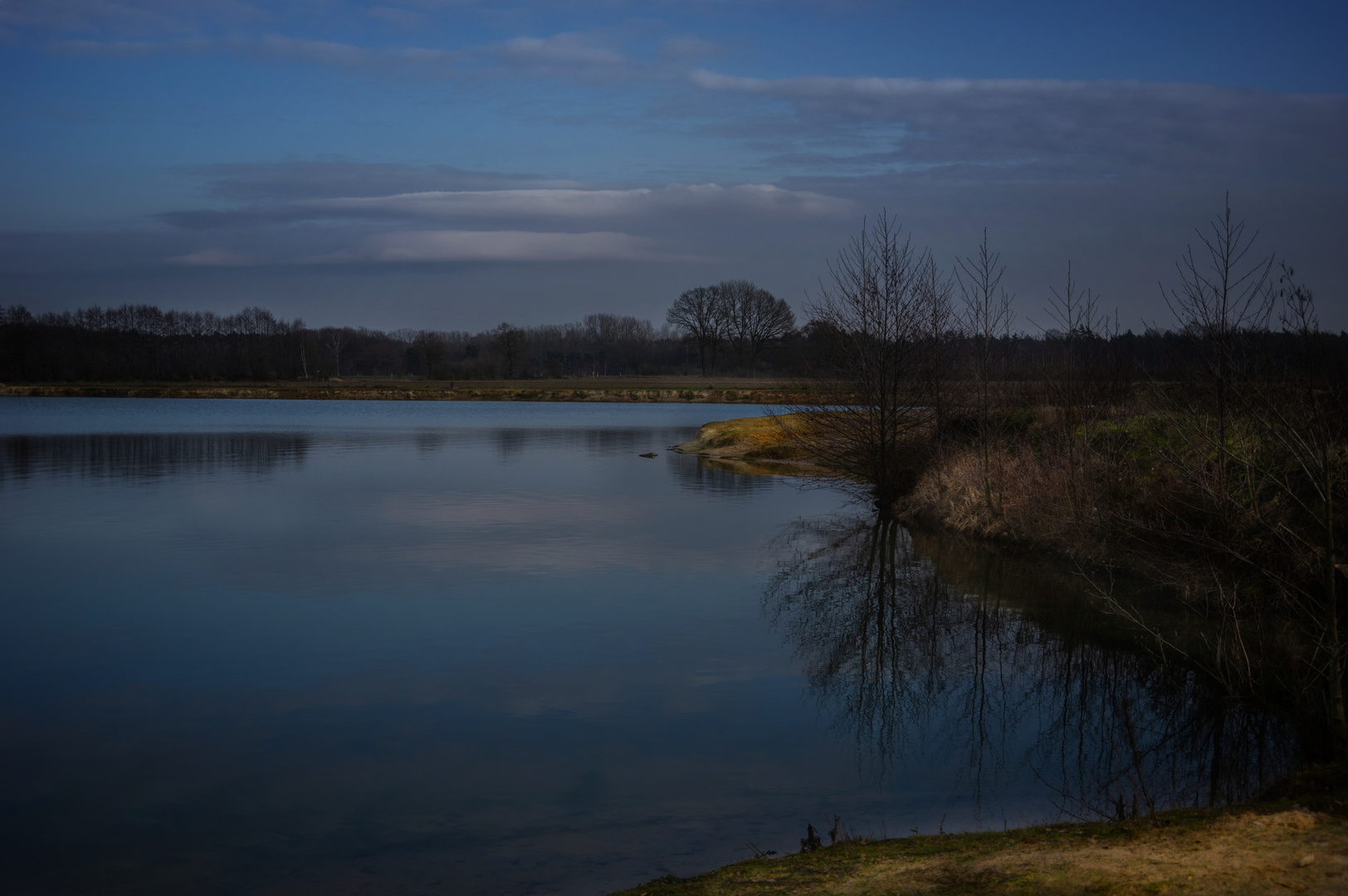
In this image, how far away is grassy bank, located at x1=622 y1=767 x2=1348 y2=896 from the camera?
14.8ft

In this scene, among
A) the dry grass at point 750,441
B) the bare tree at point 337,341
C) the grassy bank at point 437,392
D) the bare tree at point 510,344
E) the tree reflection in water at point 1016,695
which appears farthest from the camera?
the bare tree at point 337,341

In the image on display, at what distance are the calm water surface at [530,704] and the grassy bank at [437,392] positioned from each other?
62022 millimetres

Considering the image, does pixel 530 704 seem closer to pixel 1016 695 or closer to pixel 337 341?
pixel 1016 695

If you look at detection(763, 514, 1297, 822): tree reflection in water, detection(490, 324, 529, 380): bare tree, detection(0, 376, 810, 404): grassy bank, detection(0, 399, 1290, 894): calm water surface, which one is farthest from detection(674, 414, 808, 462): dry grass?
detection(490, 324, 529, 380): bare tree

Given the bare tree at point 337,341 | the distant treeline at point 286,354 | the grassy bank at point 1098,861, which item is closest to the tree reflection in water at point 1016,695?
the grassy bank at point 1098,861

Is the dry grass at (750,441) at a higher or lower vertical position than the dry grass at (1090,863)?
higher

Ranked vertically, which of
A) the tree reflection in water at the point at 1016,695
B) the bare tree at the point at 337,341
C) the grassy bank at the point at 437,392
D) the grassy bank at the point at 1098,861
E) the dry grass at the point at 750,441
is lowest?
the tree reflection in water at the point at 1016,695

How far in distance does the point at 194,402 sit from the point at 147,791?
73.8 meters

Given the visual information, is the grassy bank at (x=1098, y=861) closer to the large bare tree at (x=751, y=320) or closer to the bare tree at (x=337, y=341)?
the large bare tree at (x=751, y=320)

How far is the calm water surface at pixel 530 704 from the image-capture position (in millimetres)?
6125

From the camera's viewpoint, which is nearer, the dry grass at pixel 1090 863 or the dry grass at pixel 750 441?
the dry grass at pixel 1090 863

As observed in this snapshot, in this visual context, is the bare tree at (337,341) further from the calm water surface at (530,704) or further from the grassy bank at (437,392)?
the calm water surface at (530,704)

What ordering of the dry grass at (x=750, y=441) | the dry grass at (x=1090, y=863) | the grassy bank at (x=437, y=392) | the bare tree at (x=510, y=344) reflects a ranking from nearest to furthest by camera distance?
1. the dry grass at (x=1090, y=863)
2. the dry grass at (x=750, y=441)
3. the grassy bank at (x=437, y=392)
4. the bare tree at (x=510, y=344)

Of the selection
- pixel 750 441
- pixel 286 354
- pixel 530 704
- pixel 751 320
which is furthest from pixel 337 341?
pixel 530 704
